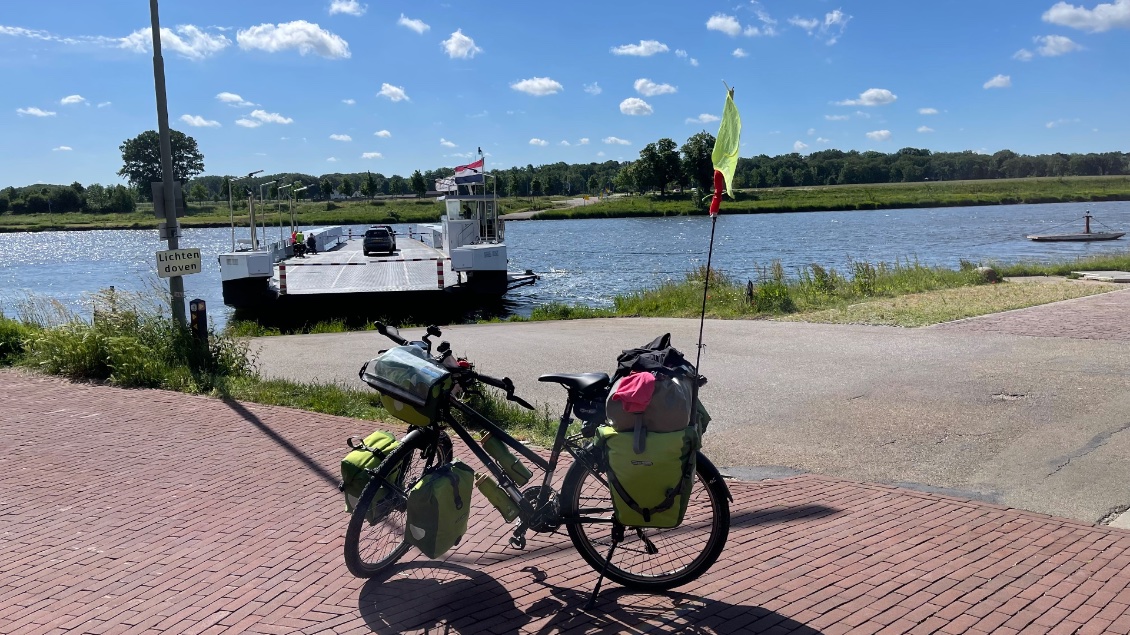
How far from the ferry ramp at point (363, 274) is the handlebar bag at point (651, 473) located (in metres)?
21.4

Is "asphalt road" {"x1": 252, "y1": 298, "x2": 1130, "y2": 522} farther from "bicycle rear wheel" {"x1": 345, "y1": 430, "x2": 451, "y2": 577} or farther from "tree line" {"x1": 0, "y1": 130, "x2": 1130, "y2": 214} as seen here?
"tree line" {"x1": 0, "y1": 130, "x2": 1130, "y2": 214}

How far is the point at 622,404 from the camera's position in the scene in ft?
11.9

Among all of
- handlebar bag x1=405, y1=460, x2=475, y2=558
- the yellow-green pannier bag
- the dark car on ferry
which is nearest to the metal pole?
the yellow-green pannier bag

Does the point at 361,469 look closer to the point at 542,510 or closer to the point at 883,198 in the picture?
the point at 542,510

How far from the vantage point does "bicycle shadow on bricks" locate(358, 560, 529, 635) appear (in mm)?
3777

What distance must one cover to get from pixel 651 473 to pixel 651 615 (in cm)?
70

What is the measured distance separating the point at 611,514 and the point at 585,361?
708 centimetres

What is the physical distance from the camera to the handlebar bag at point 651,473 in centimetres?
363

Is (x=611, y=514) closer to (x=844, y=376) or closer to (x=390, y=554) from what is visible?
(x=390, y=554)

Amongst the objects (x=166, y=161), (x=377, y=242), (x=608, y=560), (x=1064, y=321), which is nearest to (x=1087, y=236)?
(x=377, y=242)

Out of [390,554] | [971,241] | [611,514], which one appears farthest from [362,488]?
[971,241]

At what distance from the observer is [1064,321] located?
41.9ft

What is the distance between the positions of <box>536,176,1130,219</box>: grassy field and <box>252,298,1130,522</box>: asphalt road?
313 ft

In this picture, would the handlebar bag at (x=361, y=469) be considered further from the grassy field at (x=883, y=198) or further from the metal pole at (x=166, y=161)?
the grassy field at (x=883, y=198)
